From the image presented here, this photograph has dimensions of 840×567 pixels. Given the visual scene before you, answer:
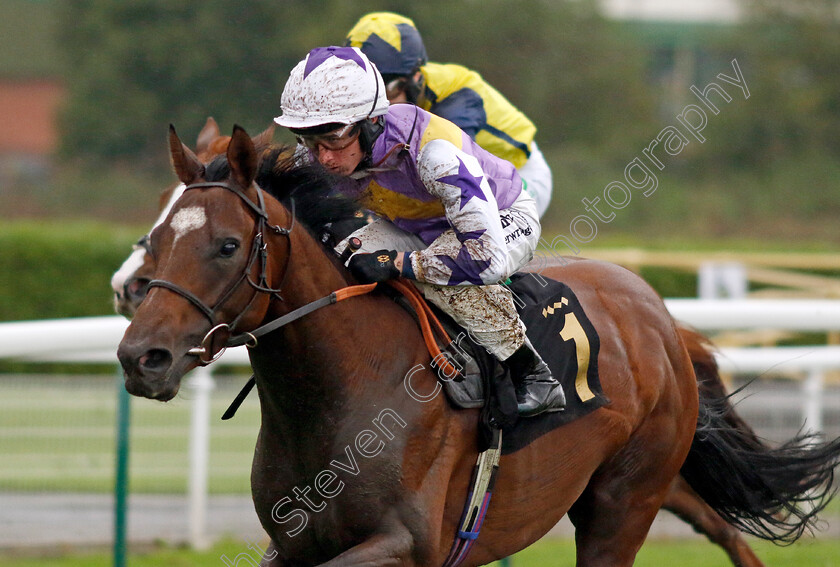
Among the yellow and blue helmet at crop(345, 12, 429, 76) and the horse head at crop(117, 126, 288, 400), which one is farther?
the yellow and blue helmet at crop(345, 12, 429, 76)

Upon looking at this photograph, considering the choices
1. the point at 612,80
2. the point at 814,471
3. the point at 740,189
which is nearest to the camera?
the point at 814,471

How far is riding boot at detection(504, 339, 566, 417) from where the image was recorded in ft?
10.0

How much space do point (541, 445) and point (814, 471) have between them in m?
1.46

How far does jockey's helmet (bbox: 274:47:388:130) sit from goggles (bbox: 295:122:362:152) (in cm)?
4

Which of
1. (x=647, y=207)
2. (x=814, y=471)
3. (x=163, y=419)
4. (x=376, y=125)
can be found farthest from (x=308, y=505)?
(x=647, y=207)

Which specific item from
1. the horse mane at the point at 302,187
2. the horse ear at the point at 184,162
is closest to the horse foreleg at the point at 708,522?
the horse mane at the point at 302,187

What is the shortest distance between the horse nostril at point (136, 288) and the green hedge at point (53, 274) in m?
8.13

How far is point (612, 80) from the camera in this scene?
2503 centimetres

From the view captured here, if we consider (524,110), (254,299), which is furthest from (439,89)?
(524,110)

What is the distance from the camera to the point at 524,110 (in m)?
23.2

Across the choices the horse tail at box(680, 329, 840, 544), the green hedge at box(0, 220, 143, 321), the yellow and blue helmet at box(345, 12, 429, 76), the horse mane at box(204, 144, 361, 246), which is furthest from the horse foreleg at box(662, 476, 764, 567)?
the green hedge at box(0, 220, 143, 321)

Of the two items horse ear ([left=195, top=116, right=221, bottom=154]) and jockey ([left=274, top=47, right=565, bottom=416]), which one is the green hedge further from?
jockey ([left=274, top=47, right=565, bottom=416])

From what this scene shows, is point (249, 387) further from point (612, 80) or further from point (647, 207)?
point (612, 80)

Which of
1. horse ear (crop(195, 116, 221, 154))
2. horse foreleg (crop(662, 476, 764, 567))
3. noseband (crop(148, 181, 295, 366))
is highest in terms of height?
noseband (crop(148, 181, 295, 366))
